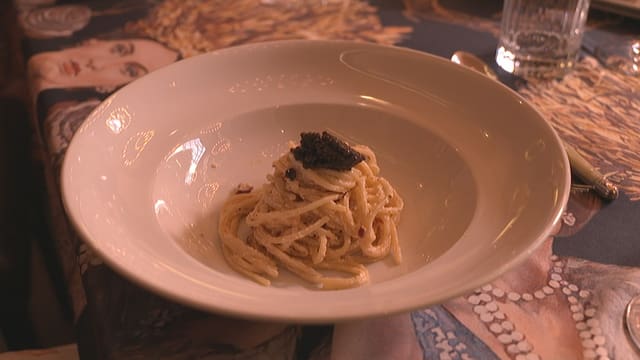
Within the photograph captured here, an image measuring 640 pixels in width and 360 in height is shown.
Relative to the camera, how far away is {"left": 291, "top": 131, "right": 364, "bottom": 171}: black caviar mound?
27.4 inches

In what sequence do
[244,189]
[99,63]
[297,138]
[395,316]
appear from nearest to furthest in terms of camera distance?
1. [395,316]
2. [244,189]
3. [297,138]
4. [99,63]

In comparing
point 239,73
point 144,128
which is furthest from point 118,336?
point 239,73

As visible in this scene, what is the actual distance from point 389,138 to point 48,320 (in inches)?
Answer: 37.0

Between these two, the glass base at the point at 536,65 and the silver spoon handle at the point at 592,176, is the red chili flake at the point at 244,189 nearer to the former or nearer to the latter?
the silver spoon handle at the point at 592,176

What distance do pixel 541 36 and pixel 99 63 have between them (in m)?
0.80

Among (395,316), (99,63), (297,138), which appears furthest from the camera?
(99,63)

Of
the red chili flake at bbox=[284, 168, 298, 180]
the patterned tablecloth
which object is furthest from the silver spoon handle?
the red chili flake at bbox=[284, 168, 298, 180]

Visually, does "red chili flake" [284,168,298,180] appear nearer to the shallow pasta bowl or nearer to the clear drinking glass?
the shallow pasta bowl

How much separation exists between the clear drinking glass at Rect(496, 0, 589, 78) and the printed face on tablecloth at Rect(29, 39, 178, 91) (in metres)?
0.61

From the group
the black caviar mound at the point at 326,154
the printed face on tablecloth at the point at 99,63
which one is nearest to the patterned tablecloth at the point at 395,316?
the printed face on tablecloth at the point at 99,63

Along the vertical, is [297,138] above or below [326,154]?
below

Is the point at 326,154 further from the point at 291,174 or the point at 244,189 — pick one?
the point at 244,189

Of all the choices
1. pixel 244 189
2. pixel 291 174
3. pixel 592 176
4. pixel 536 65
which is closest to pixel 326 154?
pixel 291 174

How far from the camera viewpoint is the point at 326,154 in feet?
2.28
